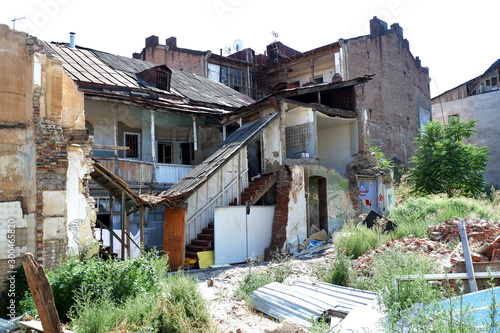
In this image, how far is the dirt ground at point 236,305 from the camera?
21.2 feet

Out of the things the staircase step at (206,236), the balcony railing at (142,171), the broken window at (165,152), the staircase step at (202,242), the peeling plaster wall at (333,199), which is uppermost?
the broken window at (165,152)

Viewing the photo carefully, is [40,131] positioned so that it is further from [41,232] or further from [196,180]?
[196,180]

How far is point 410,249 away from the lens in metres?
9.64

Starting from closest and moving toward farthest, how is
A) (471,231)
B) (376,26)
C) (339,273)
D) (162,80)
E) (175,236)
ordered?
(339,273) < (471,231) < (175,236) < (162,80) < (376,26)

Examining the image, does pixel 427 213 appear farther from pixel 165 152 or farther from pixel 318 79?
pixel 318 79

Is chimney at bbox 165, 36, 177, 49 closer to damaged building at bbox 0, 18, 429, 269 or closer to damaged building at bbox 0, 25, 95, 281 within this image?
damaged building at bbox 0, 18, 429, 269

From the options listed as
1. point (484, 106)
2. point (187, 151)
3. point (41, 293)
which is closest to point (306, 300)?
point (41, 293)

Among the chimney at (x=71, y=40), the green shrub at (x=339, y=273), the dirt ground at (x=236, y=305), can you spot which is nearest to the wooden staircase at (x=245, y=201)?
the dirt ground at (x=236, y=305)

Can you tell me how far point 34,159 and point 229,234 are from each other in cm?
667

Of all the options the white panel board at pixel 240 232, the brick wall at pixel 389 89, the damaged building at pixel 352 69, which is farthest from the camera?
the brick wall at pixel 389 89

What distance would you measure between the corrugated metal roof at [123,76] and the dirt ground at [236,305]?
889cm

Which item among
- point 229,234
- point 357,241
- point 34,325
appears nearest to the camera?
point 34,325

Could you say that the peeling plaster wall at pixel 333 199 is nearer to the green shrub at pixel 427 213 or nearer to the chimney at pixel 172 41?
the green shrub at pixel 427 213

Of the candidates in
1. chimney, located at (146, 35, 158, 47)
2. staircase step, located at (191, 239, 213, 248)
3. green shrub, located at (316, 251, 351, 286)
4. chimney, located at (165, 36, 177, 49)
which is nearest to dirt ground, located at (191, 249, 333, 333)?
green shrub, located at (316, 251, 351, 286)
